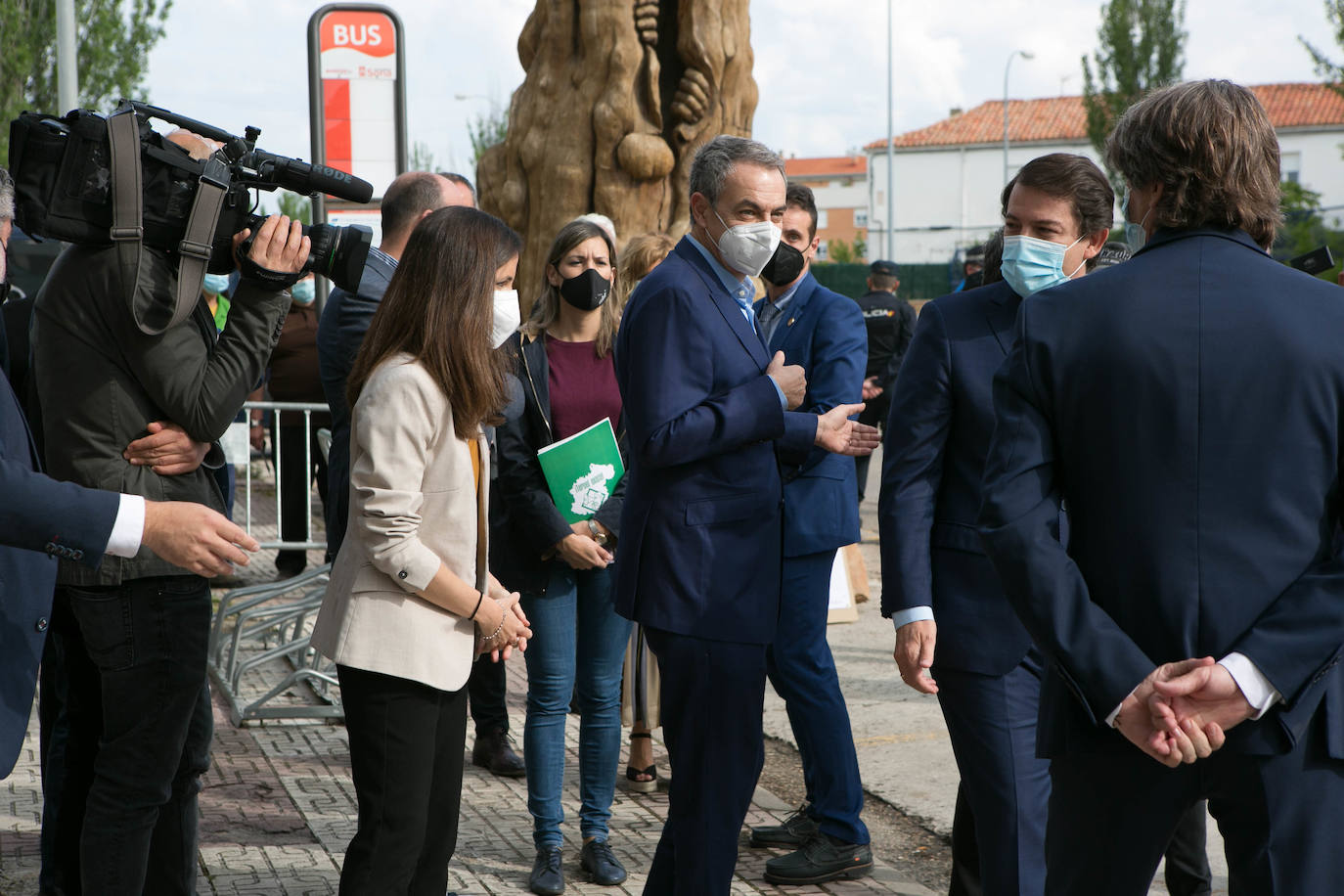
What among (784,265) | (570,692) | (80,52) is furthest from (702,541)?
(80,52)

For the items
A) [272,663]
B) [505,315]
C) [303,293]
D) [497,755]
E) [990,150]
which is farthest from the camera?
[990,150]

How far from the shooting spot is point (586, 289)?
4.80 meters

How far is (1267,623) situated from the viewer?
214 cm

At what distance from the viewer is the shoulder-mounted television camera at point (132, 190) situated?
9.86 ft

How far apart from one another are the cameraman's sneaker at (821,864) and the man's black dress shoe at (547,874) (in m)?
0.69

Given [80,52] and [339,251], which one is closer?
[339,251]

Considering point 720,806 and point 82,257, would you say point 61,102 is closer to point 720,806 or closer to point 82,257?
point 82,257

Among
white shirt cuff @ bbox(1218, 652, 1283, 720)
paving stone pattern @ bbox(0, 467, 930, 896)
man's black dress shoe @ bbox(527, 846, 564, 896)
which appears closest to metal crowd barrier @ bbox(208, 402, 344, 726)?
paving stone pattern @ bbox(0, 467, 930, 896)

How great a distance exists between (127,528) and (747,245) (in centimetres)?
170

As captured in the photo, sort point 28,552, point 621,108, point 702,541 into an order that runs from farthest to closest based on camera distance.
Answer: point 621,108 → point 702,541 → point 28,552

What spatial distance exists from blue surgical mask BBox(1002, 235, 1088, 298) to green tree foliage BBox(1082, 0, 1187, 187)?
4409cm

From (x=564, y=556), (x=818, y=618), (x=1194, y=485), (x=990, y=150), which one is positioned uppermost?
(x=990, y=150)

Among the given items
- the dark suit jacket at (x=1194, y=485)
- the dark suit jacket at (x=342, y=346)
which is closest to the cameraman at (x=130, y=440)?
the dark suit jacket at (x=342, y=346)

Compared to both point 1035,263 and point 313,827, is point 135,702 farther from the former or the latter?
point 1035,263
